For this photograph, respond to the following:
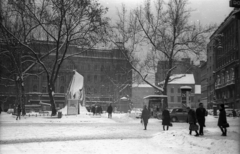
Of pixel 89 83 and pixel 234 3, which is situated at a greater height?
pixel 89 83

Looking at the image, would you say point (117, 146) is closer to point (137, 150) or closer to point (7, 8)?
point (137, 150)

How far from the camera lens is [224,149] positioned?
9906mm

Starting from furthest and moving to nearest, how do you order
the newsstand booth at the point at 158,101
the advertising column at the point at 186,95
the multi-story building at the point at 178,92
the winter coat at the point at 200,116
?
the multi-story building at the point at 178,92 < the newsstand booth at the point at 158,101 < the advertising column at the point at 186,95 < the winter coat at the point at 200,116

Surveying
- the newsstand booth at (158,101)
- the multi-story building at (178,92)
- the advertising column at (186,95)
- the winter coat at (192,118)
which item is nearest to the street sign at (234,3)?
the winter coat at (192,118)

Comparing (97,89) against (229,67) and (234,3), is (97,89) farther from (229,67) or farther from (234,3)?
(234,3)

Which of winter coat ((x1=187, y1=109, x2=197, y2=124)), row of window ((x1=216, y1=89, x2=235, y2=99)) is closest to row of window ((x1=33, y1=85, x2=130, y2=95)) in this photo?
row of window ((x1=216, y1=89, x2=235, y2=99))

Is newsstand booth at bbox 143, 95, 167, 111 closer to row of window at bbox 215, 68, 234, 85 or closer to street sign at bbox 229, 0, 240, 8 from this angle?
row of window at bbox 215, 68, 234, 85

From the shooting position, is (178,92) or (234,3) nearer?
(234,3)

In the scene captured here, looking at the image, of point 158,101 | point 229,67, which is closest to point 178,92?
point 229,67

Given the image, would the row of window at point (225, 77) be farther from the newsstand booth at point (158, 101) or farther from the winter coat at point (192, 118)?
the winter coat at point (192, 118)

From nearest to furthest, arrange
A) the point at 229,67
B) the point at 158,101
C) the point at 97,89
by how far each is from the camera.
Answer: the point at 158,101, the point at 229,67, the point at 97,89

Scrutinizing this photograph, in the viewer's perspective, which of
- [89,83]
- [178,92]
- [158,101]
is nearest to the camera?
[158,101]

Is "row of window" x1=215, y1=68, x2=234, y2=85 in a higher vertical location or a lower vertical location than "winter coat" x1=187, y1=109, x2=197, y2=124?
higher

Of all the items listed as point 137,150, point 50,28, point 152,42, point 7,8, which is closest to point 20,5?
point 7,8
